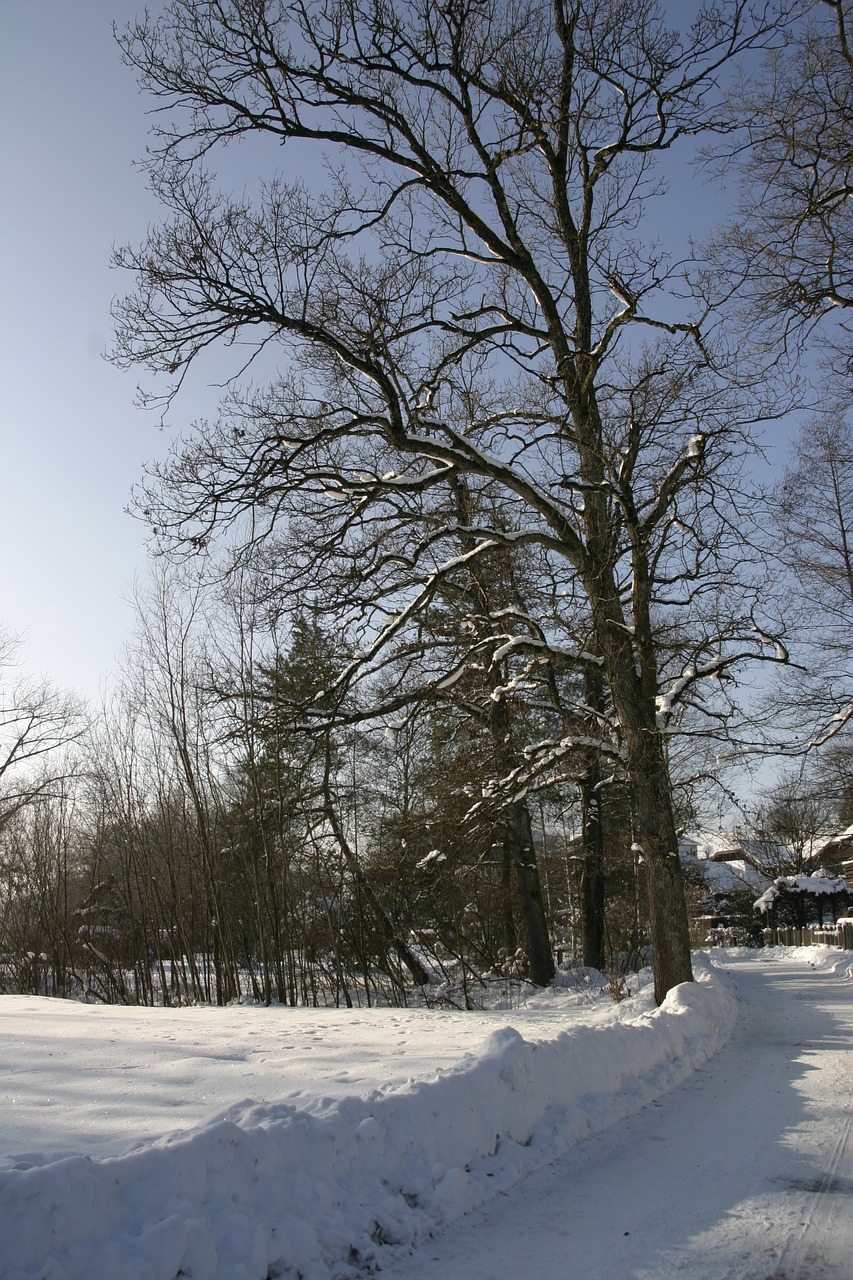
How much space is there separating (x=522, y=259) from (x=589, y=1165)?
11.9 metres

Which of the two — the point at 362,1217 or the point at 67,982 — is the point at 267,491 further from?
the point at 67,982

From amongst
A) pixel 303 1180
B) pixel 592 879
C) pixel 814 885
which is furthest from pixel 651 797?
pixel 814 885

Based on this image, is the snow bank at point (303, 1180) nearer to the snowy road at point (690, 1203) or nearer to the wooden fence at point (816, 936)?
the snowy road at point (690, 1203)

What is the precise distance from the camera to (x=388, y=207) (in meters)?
11.8

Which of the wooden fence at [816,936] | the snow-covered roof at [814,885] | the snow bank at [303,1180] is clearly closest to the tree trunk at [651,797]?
the snow bank at [303,1180]

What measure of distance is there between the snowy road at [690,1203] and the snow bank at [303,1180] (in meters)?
0.22

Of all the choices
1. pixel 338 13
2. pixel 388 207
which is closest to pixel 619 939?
pixel 388 207

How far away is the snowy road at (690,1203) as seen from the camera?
391 centimetres

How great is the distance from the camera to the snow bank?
3.23m

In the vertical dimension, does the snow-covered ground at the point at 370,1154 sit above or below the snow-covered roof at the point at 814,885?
above

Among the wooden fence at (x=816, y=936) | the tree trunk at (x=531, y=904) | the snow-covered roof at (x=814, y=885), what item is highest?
the tree trunk at (x=531, y=904)

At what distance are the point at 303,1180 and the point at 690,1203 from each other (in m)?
2.16

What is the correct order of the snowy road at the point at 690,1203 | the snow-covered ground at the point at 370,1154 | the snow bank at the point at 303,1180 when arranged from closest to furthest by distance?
the snow bank at the point at 303,1180
the snow-covered ground at the point at 370,1154
the snowy road at the point at 690,1203

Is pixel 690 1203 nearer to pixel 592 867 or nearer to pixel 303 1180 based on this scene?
pixel 303 1180
